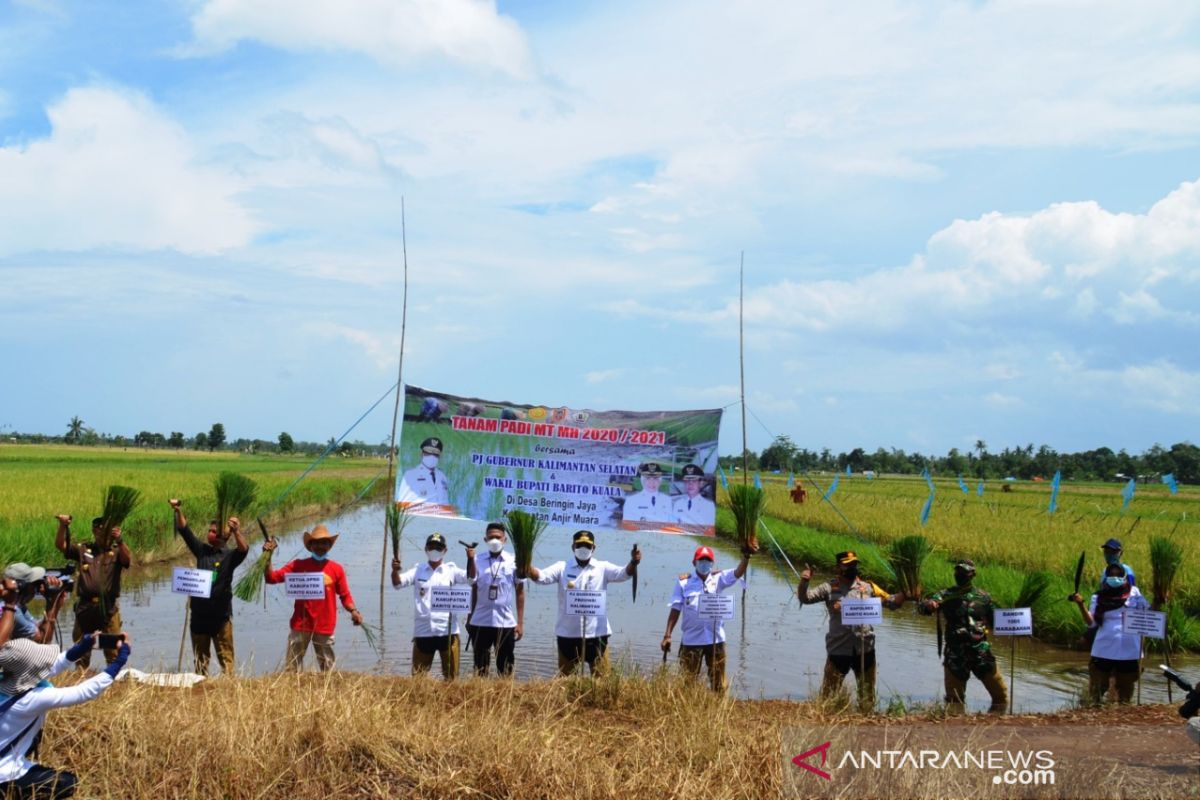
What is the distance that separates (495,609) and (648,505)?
208 cm

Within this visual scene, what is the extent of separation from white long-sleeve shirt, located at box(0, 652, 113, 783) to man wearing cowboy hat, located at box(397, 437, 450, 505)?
4763 millimetres

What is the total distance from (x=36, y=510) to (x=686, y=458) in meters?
14.5

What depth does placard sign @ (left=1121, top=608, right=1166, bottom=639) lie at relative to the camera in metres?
7.74

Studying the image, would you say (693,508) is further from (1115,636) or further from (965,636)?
(1115,636)

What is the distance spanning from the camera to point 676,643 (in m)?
12.2

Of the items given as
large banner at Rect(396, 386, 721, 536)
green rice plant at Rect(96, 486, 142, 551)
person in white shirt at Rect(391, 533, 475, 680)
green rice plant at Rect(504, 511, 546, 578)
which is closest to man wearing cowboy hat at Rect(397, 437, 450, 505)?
large banner at Rect(396, 386, 721, 536)

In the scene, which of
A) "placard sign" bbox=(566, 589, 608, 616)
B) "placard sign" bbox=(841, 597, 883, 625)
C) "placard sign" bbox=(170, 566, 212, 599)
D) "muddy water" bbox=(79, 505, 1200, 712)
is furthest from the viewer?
"muddy water" bbox=(79, 505, 1200, 712)

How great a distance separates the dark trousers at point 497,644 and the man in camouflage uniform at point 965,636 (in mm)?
3126

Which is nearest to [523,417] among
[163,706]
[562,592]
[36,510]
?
[562,592]

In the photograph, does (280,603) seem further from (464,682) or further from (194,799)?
(194,799)

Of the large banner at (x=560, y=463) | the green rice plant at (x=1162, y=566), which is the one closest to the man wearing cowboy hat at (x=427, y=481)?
the large banner at (x=560, y=463)

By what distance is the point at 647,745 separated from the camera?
5.51m

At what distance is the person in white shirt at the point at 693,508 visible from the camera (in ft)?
31.3

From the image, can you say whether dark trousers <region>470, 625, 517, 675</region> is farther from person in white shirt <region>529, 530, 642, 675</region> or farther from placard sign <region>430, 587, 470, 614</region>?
placard sign <region>430, 587, 470, 614</region>
